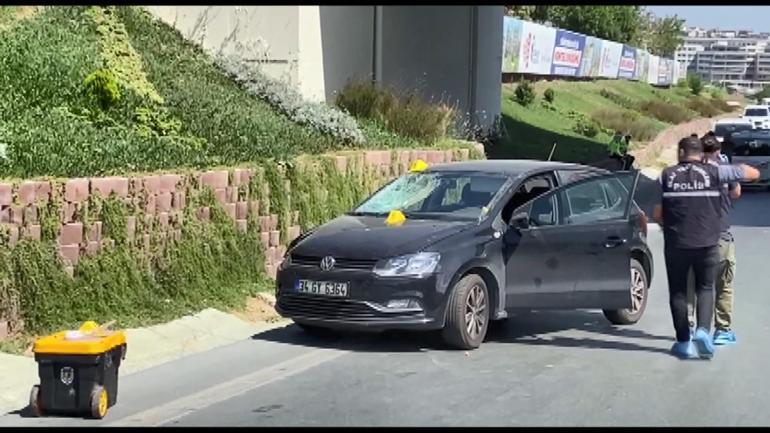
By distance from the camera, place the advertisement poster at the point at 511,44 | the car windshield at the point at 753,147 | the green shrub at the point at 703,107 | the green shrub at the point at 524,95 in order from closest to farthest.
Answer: the car windshield at the point at 753,147, the advertisement poster at the point at 511,44, the green shrub at the point at 524,95, the green shrub at the point at 703,107

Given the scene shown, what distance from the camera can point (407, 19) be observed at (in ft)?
88.4

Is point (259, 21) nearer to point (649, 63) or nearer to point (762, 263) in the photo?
point (762, 263)

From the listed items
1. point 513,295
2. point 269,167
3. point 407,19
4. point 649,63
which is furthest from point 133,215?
point 649,63

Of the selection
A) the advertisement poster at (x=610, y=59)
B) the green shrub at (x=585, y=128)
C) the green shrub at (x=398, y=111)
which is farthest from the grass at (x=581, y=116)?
the green shrub at (x=398, y=111)

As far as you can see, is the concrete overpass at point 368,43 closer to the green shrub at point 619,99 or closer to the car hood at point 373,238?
the car hood at point 373,238

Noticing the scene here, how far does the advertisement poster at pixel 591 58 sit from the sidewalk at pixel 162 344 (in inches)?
2183

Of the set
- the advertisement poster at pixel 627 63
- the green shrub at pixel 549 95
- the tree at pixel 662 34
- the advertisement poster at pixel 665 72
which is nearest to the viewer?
the green shrub at pixel 549 95

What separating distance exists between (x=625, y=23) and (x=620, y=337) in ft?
272

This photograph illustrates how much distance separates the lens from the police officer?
868 centimetres

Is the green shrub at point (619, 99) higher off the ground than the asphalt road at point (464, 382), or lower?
higher

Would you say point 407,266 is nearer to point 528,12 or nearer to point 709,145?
point 709,145

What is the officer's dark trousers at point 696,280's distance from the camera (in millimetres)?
8750

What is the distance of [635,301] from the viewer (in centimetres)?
1062

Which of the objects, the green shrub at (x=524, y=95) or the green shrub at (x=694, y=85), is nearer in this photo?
the green shrub at (x=524, y=95)
